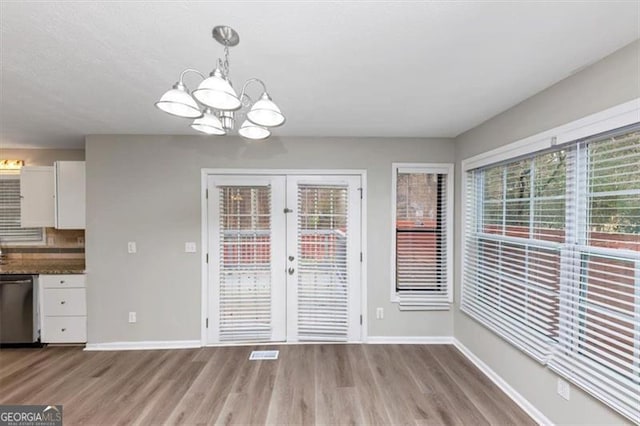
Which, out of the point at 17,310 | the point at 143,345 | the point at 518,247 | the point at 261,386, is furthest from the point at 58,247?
the point at 518,247

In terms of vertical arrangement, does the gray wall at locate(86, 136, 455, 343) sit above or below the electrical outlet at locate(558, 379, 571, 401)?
above

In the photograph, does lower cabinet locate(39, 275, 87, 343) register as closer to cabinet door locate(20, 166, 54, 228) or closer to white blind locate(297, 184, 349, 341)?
cabinet door locate(20, 166, 54, 228)

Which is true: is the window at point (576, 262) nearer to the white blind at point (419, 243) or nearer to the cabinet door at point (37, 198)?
the white blind at point (419, 243)

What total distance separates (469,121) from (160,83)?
8.99 ft

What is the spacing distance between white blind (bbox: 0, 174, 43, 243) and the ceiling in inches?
85.3

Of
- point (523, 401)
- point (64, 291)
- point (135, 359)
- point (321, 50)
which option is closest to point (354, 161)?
point (321, 50)

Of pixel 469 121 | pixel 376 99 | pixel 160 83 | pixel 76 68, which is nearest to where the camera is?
pixel 76 68

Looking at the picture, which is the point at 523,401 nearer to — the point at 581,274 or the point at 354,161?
the point at 581,274

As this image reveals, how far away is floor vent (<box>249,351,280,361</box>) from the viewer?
2.99 metres

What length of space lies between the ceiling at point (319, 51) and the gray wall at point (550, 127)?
101mm

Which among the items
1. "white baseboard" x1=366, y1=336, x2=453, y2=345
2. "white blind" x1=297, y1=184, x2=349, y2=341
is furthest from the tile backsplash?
"white baseboard" x1=366, y1=336, x2=453, y2=345

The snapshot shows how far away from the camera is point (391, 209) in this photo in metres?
3.36

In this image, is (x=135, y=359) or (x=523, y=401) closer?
(x=523, y=401)
